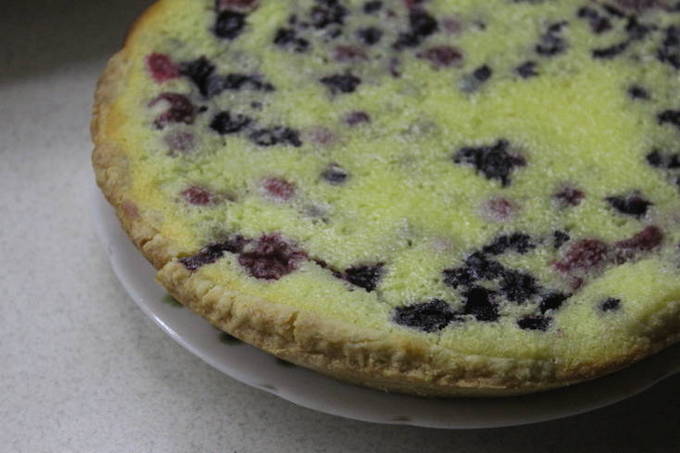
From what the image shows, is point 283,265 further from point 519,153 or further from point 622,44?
point 622,44

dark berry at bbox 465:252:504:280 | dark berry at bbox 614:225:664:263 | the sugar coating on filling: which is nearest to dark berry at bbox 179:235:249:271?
the sugar coating on filling

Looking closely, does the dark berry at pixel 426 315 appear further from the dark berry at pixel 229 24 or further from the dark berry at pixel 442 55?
the dark berry at pixel 229 24

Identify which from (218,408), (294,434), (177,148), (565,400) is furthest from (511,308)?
(177,148)

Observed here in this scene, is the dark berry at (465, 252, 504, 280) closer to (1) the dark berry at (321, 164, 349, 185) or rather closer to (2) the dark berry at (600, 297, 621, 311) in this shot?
(2) the dark berry at (600, 297, 621, 311)

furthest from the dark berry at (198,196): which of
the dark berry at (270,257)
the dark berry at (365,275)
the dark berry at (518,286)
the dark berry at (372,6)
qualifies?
the dark berry at (372,6)

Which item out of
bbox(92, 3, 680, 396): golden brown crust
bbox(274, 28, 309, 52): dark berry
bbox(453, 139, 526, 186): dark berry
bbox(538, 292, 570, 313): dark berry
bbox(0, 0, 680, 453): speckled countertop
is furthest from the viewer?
bbox(274, 28, 309, 52): dark berry

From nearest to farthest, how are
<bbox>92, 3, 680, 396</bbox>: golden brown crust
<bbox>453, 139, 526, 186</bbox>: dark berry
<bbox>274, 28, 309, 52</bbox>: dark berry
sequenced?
<bbox>92, 3, 680, 396</bbox>: golden brown crust, <bbox>453, 139, 526, 186</bbox>: dark berry, <bbox>274, 28, 309, 52</bbox>: dark berry

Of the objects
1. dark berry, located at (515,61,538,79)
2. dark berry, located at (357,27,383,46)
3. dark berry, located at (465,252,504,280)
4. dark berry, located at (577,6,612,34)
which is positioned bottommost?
dark berry, located at (465,252,504,280)
